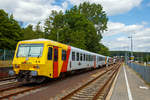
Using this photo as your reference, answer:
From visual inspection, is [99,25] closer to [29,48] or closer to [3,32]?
[3,32]

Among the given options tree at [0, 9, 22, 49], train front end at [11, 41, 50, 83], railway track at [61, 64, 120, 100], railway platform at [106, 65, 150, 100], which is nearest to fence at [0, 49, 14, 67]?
train front end at [11, 41, 50, 83]

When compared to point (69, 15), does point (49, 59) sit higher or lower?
lower

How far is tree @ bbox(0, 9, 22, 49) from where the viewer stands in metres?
32.6

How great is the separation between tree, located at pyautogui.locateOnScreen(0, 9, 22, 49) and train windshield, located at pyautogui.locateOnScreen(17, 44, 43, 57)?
2312 cm

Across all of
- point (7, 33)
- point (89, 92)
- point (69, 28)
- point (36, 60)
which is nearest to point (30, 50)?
A: point (36, 60)

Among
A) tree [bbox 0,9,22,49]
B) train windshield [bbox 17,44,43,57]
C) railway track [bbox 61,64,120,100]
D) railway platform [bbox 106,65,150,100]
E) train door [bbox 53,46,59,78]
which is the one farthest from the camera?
tree [bbox 0,9,22,49]

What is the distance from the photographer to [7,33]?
34.3 metres

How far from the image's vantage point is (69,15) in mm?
46406

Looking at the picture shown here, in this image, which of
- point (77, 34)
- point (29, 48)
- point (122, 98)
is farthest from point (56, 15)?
point (122, 98)

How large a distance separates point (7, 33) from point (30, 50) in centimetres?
2615

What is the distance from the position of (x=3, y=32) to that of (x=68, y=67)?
2396 centimetres

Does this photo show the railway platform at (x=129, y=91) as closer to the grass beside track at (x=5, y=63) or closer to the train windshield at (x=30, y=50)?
the train windshield at (x=30, y=50)

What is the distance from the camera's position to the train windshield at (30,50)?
10442 millimetres

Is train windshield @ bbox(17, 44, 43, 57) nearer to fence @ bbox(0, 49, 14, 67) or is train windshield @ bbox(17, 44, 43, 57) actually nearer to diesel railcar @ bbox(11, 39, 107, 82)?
diesel railcar @ bbox(11, 39, 107, 82)
